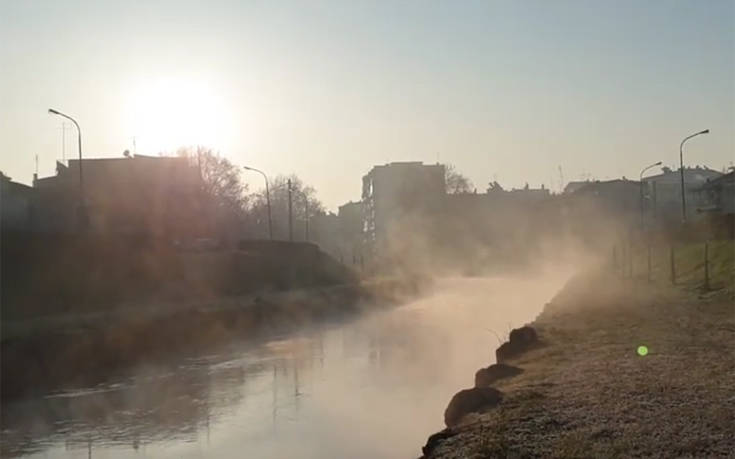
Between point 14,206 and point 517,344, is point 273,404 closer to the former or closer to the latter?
point 517,344

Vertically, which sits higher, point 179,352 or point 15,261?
point 15,261

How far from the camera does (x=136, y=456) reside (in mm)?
16906

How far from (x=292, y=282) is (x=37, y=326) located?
3439cm

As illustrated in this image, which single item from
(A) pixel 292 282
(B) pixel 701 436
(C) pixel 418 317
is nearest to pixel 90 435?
(B) pixel 701 436

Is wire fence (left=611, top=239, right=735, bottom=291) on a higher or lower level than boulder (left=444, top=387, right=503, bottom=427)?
higher

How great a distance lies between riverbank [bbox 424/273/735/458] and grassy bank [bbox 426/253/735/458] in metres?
0.01

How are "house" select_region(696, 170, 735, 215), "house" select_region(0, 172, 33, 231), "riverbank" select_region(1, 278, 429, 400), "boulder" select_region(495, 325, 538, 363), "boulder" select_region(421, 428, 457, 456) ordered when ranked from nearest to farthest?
"boulder" select_region(421, 428, 457, 456) → "boulder" select_region(495, 325, 538, 363) → "riverbank" select_region(1, 278, 429, 400) → "house" select_region(0, 172, 33, 231) → "house" select_region(696, 170, 735, 215)

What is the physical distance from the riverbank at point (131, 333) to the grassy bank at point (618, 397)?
1683cm

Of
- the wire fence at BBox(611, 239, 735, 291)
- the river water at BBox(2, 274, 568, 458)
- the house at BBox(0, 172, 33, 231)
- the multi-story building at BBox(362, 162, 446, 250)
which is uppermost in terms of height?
the multi-story building at BBox(362, 162, 446, 250)

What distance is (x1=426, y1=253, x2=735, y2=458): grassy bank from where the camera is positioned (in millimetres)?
10164

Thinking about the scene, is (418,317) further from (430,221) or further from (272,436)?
(430,221)

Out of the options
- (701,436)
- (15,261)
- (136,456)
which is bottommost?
(136,456)

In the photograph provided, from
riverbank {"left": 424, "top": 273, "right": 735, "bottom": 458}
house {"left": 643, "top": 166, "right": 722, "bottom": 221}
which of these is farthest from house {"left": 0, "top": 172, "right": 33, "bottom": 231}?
house {"left": 643, "top": 166, "right": 722, "bottom": 221}

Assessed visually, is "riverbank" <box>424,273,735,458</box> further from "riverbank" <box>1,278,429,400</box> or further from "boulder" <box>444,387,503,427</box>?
"riverbank" <box>1,278,429,400</box>
